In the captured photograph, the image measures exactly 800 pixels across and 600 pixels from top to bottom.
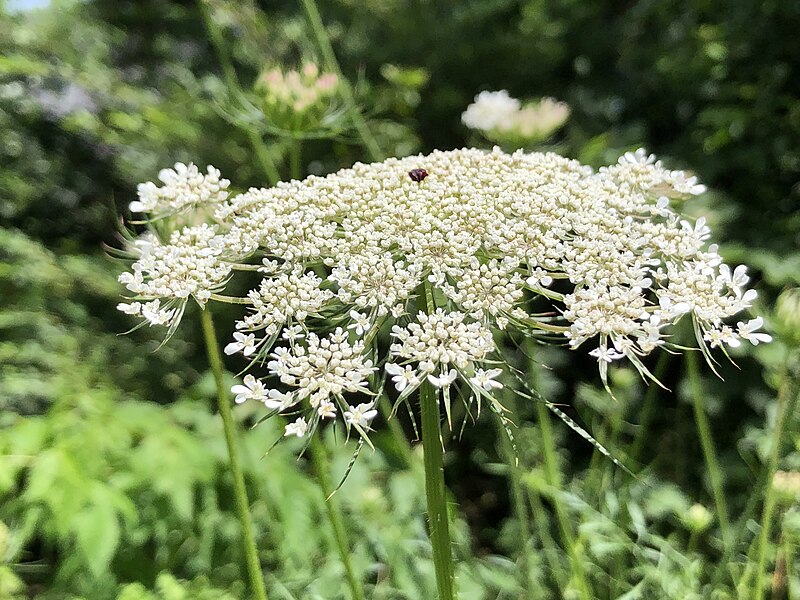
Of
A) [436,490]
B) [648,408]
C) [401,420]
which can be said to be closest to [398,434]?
[648,408]

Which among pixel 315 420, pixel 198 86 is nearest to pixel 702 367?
pixel 315 420

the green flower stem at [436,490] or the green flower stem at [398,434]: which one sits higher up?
the green flower stem at [398,434]

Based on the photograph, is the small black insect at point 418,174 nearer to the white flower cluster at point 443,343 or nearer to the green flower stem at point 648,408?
the white flower cluster at point 443,343

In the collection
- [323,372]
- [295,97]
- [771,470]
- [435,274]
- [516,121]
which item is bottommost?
[771,470]

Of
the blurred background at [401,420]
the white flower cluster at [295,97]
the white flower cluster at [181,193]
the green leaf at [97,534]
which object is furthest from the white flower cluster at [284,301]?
the green leaf at [97,534]

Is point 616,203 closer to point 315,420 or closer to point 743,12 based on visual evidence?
point 315,420

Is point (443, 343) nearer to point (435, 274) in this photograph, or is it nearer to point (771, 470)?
point (435, 274)
